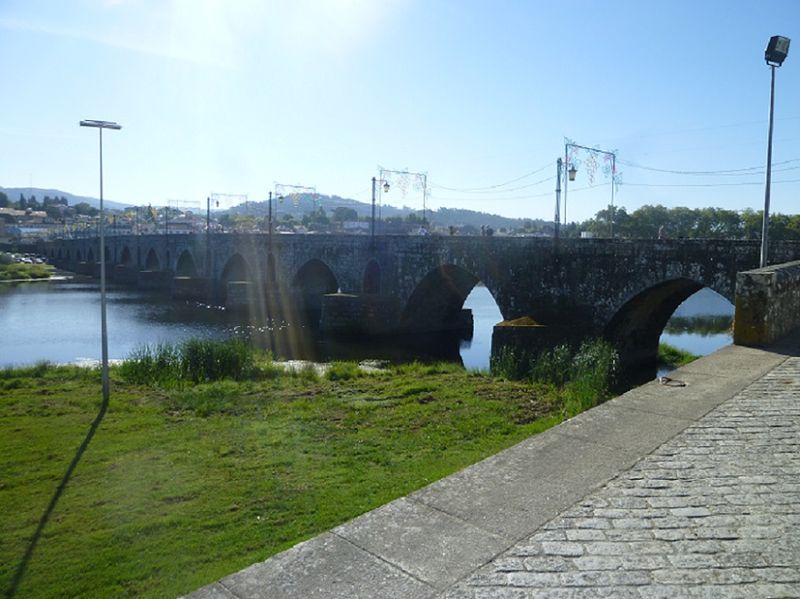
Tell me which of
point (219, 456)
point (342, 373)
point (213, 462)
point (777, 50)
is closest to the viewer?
point (213, 462)

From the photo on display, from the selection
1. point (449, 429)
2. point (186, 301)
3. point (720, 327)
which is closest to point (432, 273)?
point (720, 327)

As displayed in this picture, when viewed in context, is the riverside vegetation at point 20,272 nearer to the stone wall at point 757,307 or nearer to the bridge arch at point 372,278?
the bridge arch at point 372,278

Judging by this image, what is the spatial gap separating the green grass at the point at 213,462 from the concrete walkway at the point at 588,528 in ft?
6.68

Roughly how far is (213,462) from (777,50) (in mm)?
12200

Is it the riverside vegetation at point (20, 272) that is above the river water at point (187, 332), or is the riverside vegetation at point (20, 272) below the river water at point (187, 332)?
above

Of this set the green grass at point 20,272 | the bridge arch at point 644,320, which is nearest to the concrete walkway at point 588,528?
the bridge arch at point 644,320

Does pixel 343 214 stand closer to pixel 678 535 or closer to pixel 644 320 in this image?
pixel 644 320

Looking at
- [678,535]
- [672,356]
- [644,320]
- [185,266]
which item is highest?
[678,535]

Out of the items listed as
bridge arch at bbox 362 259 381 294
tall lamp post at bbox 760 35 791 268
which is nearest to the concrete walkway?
tall lamp post at bbox 760 35 791 268

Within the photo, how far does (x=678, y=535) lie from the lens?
3.99 meters

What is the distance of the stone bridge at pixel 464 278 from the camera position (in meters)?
20.5

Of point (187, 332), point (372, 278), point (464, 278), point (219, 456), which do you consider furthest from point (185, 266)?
point (219, 456)

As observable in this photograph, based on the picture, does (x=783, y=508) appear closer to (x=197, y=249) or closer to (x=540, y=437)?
(x=540, y=437)

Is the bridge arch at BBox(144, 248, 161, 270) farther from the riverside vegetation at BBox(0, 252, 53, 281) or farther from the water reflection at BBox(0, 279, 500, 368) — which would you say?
the water reflection at BBox(0, 279, 500, 368)
